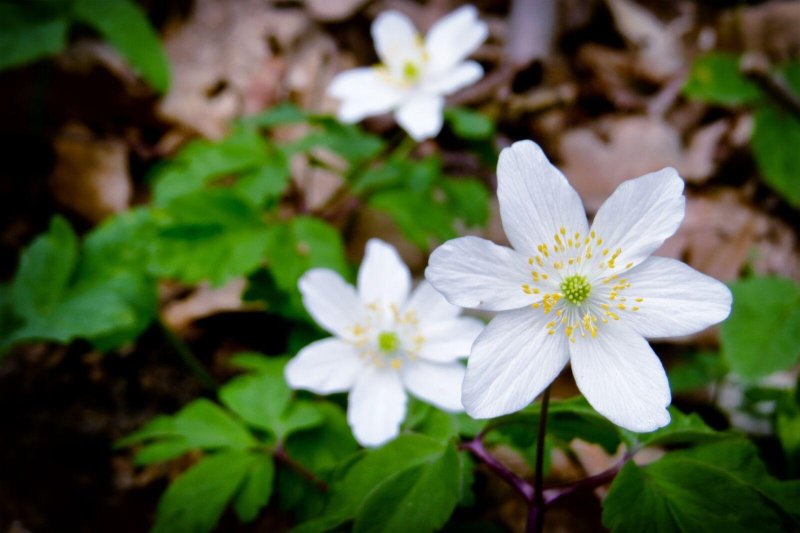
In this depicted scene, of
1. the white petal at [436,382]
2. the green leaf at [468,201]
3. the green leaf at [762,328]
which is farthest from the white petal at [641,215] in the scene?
the green leaf at [468,201]

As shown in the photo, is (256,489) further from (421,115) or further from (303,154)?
(303,154)

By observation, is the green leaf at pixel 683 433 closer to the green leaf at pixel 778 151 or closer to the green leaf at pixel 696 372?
the green leaf at pixel 696 372

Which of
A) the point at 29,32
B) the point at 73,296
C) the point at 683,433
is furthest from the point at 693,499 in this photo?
the point at 29,32

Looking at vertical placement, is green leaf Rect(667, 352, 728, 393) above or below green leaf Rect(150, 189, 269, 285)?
below

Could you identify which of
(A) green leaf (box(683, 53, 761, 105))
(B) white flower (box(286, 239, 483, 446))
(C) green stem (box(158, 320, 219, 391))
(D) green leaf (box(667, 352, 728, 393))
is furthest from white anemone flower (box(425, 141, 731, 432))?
(A) green leaf (box(683, 53, 761, 105))

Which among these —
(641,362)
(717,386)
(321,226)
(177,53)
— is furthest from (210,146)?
(717,386)

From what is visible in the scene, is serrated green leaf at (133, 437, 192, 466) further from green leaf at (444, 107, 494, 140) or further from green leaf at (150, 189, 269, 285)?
green leaf at (444, 107, 494, 140)
